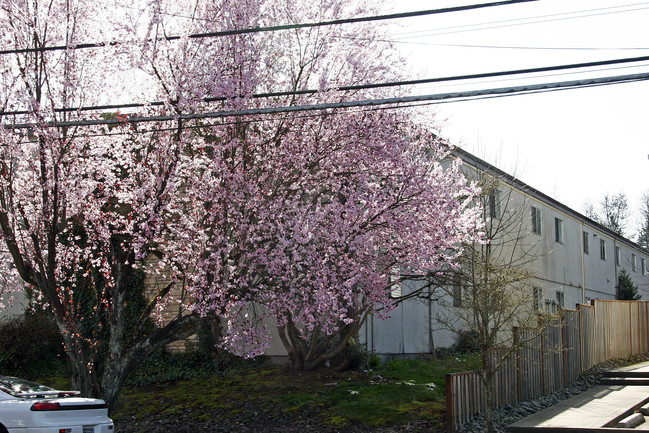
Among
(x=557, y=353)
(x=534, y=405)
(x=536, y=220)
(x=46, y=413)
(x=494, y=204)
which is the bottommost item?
(x=534, y=405)

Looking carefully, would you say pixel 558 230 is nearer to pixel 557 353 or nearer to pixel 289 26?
pixel 557 353

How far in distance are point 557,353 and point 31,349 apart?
42.8 feet

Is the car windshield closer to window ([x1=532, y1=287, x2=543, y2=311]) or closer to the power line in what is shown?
the power line

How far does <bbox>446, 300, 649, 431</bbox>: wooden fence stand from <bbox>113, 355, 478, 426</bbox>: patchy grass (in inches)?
23.7

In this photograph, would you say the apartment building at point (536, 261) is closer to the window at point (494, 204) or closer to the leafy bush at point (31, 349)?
the window at point (494, 204)

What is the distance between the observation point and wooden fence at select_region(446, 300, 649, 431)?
11562 mm

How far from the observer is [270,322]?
1680 cm

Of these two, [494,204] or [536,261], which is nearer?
[494,204]

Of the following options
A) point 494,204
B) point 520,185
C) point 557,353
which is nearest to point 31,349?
point 494,204

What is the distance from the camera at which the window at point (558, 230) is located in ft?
93.9

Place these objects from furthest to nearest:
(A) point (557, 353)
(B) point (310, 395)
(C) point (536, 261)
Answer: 1. (C) point (536, 261)
2. (A) point (557, 353)
3. (B) point (310, 395)

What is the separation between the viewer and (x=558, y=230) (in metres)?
29.0

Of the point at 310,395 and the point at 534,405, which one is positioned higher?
the point at 310,395

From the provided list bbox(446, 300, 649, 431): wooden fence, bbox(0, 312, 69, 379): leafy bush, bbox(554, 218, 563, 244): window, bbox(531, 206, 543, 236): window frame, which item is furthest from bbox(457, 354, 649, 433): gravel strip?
bbox(0, 312, 69, 379): leafy bush
